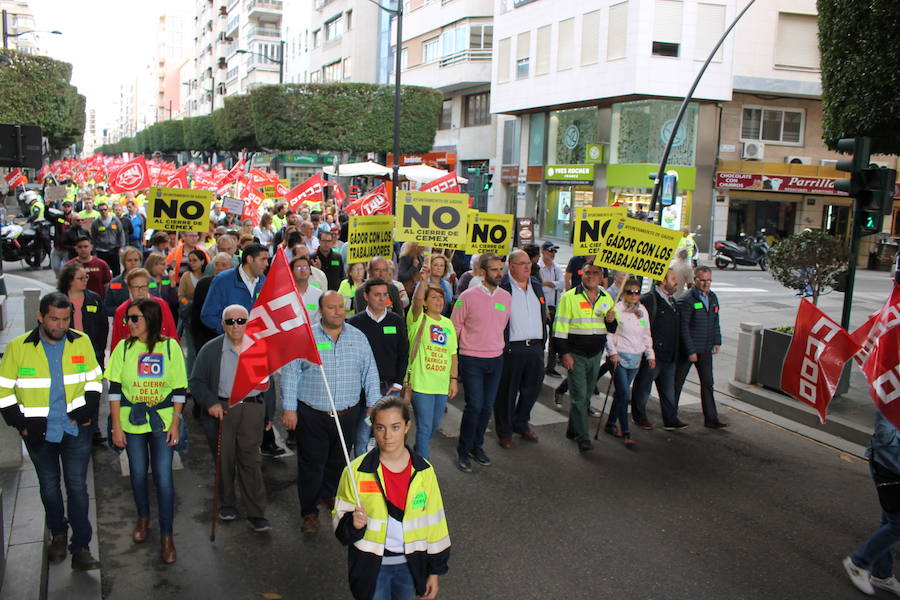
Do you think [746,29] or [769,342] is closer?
[769,342]

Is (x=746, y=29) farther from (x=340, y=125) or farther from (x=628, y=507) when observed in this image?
(x=628, y=507)

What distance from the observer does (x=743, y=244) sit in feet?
97.6

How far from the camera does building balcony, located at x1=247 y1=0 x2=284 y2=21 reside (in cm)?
7756

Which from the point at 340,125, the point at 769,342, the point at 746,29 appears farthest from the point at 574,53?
the point at 769,342

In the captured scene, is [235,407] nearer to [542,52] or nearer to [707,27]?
[707,27]

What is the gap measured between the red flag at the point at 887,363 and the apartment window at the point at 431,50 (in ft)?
131

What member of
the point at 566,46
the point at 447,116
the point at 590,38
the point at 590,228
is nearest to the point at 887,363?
the point at 590,228

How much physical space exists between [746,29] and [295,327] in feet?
102

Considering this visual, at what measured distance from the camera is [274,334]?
516cm

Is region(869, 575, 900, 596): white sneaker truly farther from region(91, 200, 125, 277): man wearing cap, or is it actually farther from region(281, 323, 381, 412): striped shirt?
region(91, 200, 125, 277): man wearing cap

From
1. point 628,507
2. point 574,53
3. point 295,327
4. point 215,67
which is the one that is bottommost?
point 628,507

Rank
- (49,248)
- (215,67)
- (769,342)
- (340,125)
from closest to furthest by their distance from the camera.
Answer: (769,342), (49,248), (340,125), (215,67)

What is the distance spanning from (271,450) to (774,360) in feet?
20.2

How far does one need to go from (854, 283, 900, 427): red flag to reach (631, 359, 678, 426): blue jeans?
2.94 metres
